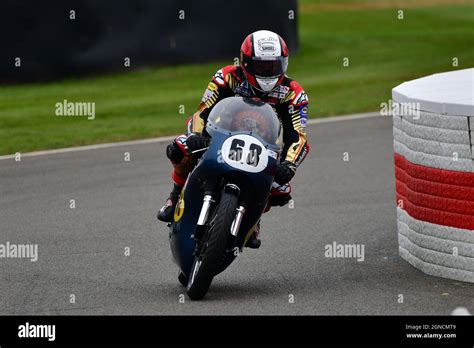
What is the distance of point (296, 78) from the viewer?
2128cm

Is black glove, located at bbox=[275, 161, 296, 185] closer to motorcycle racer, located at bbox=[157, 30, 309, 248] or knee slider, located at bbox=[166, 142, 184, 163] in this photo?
motorcycle racer, located at bbox=[157, 30, 309, 248]

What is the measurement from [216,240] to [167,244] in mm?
2711

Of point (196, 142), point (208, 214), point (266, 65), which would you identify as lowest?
point (208, 214)

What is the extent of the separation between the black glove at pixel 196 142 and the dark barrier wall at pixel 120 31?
11.1 m

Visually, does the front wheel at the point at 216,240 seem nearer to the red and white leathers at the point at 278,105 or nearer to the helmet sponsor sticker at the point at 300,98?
the red and white leathers at the point at 278,105

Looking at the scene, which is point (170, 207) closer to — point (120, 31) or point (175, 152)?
point (175, 152)

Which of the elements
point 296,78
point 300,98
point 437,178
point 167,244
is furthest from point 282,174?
point 296,78

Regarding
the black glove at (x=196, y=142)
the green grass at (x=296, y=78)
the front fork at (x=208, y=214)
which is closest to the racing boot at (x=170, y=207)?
the black glove at (x=196, y=142)

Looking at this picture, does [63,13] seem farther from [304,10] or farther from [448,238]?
[304,10]

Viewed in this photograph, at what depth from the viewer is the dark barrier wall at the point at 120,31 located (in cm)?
1914

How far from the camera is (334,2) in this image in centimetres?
3441

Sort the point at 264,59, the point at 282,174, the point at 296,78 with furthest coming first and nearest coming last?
the point at 296,78
the point at 264,59
the point at 282,174
